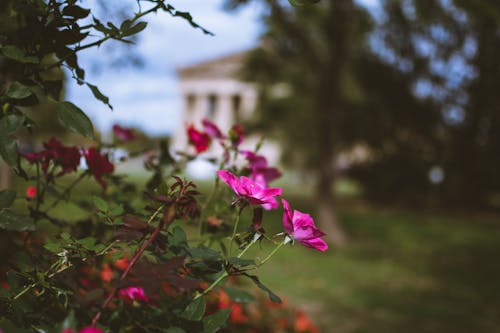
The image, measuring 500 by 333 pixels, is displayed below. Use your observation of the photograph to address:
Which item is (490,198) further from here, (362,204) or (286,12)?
(286,12)

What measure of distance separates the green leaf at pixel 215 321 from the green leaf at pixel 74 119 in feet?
0.99

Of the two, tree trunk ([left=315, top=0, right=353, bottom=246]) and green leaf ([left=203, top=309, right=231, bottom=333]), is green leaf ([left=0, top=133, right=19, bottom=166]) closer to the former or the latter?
green leaf ([left=203, top=309, right=231, bottom=333])

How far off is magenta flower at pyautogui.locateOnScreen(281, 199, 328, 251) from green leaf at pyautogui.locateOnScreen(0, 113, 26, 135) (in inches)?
15.3

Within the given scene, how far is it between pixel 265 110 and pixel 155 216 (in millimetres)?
13829

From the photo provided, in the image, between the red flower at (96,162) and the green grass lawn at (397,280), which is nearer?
the red flower at (96,162)

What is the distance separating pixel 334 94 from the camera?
7.17 m

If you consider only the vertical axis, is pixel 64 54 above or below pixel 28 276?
above

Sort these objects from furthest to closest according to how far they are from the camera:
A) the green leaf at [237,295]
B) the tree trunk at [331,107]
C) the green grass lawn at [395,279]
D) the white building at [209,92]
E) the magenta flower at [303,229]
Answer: the white building at [209,92]
the tree trunk at [331,107]
the green grass lawn at [395,279]
the green leaf at [237,295]
the magenta flower at [303,229]

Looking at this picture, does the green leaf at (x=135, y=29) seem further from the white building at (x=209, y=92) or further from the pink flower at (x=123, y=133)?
the white building at (x=209, y=92)

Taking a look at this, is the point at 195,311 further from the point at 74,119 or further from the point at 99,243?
the point at 74,119

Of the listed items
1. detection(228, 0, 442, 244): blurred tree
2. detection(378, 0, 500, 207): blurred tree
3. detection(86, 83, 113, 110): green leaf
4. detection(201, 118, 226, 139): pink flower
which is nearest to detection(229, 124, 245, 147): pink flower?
detection(201, 118, 226, 139): pink flower

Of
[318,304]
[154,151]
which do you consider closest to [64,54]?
[154,151]

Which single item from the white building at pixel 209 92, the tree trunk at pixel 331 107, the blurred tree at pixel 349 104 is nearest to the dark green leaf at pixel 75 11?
the tree trunk at pixel 331 107

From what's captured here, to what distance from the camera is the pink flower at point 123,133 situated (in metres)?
1.38
